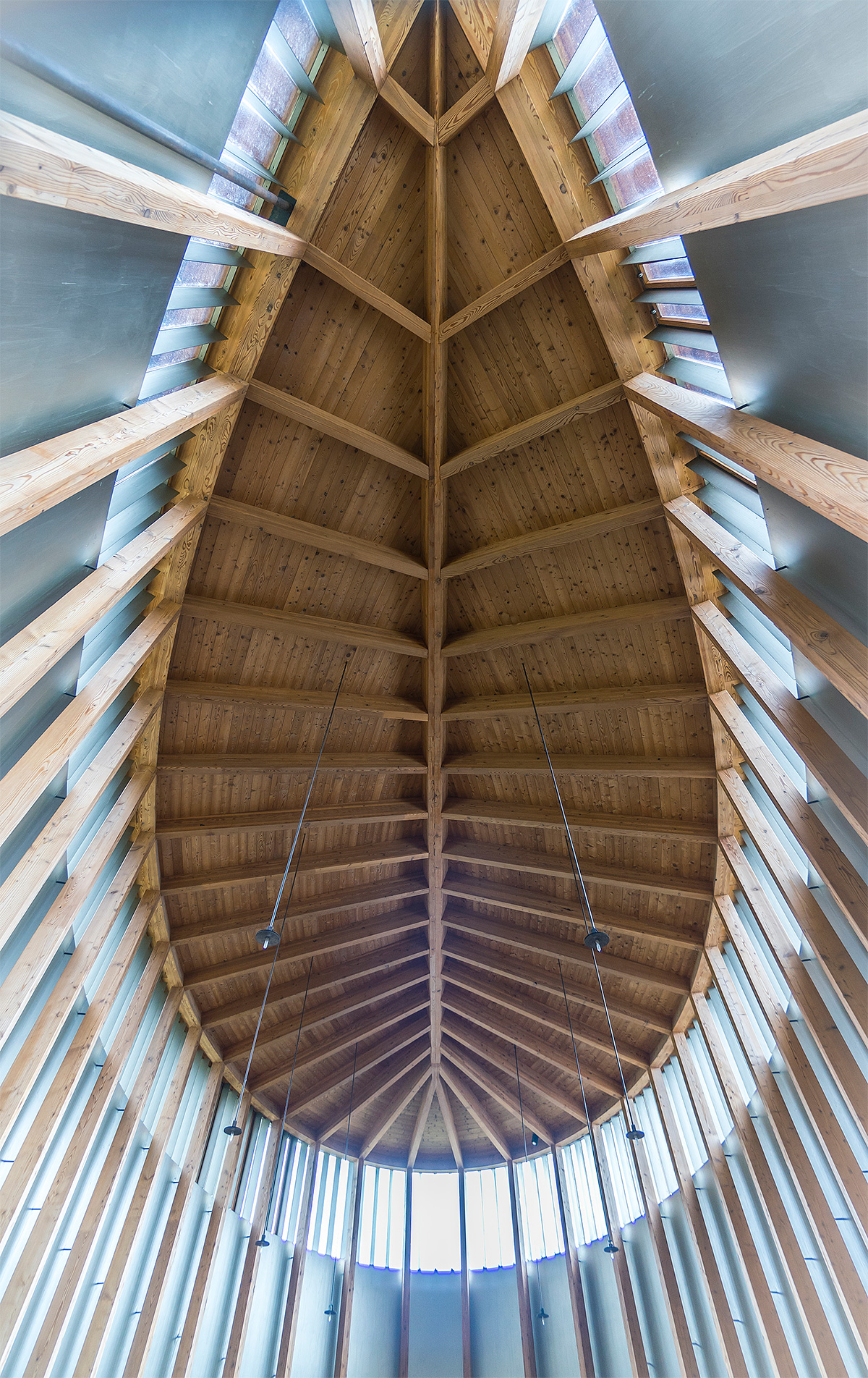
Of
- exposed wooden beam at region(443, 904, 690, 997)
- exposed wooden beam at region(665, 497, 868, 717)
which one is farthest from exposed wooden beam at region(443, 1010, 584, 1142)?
exposed wooden beam at region(665, 497, 868, 717)

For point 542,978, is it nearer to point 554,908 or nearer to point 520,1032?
point 554,908

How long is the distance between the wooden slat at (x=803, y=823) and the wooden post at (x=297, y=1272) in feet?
43.7

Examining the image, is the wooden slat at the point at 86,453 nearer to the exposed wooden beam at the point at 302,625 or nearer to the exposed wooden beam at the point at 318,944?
the exposed wooden beam at the point at 302,625

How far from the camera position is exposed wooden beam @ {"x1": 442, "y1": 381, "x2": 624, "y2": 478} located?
6.42 meters

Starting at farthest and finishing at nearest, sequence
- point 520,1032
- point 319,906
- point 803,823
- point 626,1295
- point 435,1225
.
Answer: point 435,1225 → point 520,1032 → point 626,1295 → point 319,906 → point 803,823

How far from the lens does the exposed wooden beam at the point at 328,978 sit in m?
11.5

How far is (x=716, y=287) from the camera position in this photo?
4.16 meters

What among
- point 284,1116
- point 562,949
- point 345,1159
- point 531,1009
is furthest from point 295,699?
point 345,1159

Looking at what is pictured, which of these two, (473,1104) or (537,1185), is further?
(473,1104)

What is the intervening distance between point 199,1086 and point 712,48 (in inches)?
543

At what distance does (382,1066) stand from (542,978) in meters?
5.78

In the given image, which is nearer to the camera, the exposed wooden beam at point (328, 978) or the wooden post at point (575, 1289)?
the exposed wooden beam at point (328, 978)

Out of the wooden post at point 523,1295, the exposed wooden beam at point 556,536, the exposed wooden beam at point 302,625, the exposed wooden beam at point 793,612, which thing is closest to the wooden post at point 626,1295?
the wooden post at point 523,1295

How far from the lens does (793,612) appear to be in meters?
4.77
